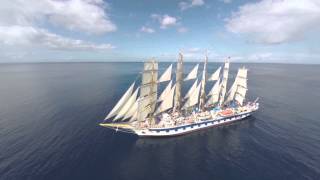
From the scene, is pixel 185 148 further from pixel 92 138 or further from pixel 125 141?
pixel 92 138

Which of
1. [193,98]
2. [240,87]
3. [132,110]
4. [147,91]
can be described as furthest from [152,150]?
[240,87]

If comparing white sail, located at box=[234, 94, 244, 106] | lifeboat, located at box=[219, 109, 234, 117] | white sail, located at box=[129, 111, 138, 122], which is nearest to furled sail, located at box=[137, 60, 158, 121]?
white sail, located at box=[129, 111, 138, 122]

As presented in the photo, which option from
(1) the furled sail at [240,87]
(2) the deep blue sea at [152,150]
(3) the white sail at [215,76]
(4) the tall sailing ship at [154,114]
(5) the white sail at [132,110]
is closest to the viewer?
(2) the deep blue sea at [152,150]

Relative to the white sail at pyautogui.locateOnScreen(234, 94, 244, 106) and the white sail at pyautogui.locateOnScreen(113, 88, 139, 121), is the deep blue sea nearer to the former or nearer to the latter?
the white sail at pyautogui.locateOnScreen(113, 88, 139, 121)

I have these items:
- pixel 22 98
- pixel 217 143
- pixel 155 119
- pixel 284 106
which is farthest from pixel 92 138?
pixel 284 106

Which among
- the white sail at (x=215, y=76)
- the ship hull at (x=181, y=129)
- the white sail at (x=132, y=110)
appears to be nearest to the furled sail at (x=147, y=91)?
the white sail at (x=132, y=110)

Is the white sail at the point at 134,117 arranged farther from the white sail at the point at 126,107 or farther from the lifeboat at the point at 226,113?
the lifeboat at the point at 226,113

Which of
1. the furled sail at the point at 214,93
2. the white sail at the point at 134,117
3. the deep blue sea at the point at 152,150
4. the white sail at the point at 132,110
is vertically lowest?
the deep blue sea at the point at 152,150

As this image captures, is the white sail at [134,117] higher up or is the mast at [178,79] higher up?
the mast at [178,79]
